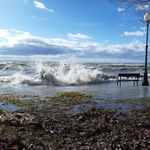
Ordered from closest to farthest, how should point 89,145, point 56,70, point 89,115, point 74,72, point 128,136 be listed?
point 89,145 < point 128,136 < point 89,115 < point 74,72 < point 56,70

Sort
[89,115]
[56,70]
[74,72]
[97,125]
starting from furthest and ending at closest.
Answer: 1. [56,70]
2. [74,72]
3. [89,115]
4. [97,125]

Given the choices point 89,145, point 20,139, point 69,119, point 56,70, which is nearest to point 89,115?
point 69,119

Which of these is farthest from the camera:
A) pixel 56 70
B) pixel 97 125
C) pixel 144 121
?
pixel 56 70

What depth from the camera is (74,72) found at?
1683cm

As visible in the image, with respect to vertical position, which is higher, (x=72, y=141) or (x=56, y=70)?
(x=56, y=70)

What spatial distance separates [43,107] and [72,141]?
290 cm

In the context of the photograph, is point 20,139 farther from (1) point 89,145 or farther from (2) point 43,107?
(2) point 43,107

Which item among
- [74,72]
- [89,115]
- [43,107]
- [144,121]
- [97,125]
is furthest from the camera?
[74,72]

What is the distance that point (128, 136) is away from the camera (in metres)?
3.72

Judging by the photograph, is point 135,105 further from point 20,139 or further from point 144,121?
point 20,139

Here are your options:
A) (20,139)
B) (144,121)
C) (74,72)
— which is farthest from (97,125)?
(74,72)

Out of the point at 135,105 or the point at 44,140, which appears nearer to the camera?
the point at 44,140

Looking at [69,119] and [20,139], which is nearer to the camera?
[20,139]

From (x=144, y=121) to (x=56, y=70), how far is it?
14.9 meters
